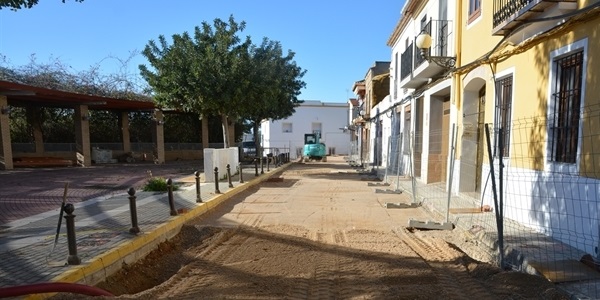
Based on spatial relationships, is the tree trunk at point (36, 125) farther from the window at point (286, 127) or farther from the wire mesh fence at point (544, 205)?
the window at point (286, 127)

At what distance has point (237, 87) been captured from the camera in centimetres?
1342

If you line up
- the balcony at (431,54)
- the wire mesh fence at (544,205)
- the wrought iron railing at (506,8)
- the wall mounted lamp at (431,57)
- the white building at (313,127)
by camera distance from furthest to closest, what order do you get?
the white building at (313,127) → the balcony at (431,54) → the wall mounted lamp at (431,57) → the wrought iron railing at (506,8) → the wire mesh fence at (544,205)

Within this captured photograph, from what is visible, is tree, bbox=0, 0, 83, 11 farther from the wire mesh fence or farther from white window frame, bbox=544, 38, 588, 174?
white window frame, bbox=544, 38, 588, 174

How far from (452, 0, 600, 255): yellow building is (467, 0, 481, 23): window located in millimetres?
481

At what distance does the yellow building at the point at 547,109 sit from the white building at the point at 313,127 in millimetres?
44497

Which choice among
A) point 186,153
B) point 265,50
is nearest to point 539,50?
point 265,50

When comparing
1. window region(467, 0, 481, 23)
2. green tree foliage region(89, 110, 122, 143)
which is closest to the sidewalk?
window region(467, 0, 481, 23)

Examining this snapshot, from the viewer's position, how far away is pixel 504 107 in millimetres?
7609

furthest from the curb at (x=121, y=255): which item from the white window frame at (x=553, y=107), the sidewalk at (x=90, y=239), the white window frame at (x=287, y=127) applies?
the white window frame at (x=287, y=127)

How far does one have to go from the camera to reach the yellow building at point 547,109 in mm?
4922

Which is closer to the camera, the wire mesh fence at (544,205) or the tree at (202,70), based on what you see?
the wire mesh fence at (544,205)

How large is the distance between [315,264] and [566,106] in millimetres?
4568

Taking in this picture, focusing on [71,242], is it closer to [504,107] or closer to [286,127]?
[504,107]

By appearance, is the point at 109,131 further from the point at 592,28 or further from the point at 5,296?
the point at 592,28
